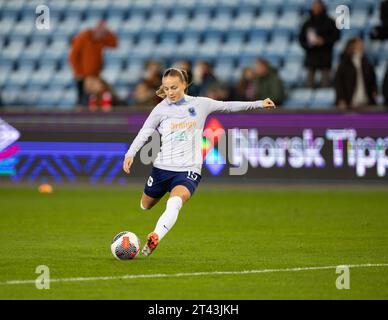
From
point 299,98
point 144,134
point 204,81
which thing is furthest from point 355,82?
point 144,134

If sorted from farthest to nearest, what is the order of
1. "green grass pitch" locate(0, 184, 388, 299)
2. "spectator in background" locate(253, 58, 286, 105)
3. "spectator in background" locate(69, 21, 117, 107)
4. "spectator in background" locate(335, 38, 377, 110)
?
"spectator in background" locate(69, 21, 117, 107) → "spectator in background" locate(253, 58, 286, 105) → "spectator in background" locate(335, 38, 377, 110) → "green grass pitch" locate(0, 184, 388, 299)

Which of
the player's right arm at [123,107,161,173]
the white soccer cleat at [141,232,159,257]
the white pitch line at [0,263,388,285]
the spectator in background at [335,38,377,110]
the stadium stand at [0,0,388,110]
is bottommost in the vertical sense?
the white pitch line at [0,263,388,285]

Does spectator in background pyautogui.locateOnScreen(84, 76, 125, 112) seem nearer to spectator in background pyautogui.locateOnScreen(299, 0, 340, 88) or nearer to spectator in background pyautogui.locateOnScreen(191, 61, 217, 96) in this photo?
spectator in background pyautogui.locateOnScreen(191, 61, 217, 96)

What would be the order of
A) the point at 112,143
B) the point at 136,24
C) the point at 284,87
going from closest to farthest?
1. the point at 112,143
2. the point at 284,87
3. the point at 136,24

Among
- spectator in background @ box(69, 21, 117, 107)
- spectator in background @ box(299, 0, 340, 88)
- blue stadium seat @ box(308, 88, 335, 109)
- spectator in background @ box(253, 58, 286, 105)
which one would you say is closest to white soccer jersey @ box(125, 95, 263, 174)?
spectator in background @ box(253, 58, 286, 105)

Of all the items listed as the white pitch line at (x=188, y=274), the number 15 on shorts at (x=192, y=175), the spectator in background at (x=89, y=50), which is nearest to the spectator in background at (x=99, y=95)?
the spectator in background at (x=89, y=50)

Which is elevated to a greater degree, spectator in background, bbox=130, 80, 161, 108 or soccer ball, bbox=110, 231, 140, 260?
spectator in background, bbox=130, 80, 161, 108

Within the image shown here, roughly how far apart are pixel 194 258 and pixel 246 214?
466 cm

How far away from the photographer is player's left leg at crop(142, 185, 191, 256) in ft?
34.8

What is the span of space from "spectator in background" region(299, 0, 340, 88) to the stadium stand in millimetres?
847

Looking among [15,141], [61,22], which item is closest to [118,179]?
[15,141]

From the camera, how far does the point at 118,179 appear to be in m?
20.2

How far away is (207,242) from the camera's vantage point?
12.5m
